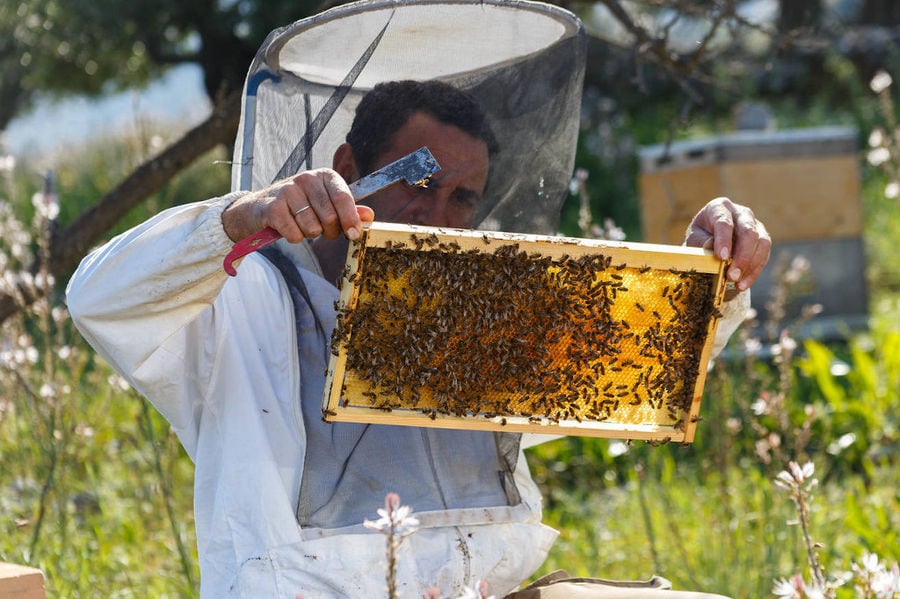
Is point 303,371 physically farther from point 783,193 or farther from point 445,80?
point 783,193

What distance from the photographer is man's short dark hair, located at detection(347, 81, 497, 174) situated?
2885 mm

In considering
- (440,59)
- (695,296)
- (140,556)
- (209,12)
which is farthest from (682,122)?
(209,12)

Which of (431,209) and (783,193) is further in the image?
(783,193)

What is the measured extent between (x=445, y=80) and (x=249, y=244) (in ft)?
3.29

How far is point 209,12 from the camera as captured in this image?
9898 millimetres

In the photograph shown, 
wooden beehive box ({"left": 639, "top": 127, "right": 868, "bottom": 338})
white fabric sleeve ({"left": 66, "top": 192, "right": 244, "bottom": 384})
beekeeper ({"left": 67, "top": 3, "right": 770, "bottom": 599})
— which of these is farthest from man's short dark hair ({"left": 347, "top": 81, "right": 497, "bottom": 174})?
wooden beehive box ({"left": 639, "top": 127, "right": 868, "bottom": 338})

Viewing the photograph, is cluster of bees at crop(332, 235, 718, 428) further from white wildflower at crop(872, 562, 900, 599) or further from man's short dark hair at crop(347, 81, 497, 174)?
white wildflower at crop(872, 562, 900, 599)

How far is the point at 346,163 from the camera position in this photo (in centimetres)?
292

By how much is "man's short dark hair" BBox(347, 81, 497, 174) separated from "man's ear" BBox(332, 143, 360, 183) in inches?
0.6

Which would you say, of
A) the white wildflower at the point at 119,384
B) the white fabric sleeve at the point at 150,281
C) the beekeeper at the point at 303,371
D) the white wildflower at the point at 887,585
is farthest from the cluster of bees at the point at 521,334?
the white wildflower at the point at 119,384

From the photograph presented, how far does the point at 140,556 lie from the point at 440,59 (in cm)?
265

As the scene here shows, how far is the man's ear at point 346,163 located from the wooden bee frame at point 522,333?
62 centimetres

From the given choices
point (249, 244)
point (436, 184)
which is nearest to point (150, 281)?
point (249, 244)

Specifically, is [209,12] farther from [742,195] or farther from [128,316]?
[128,316]
